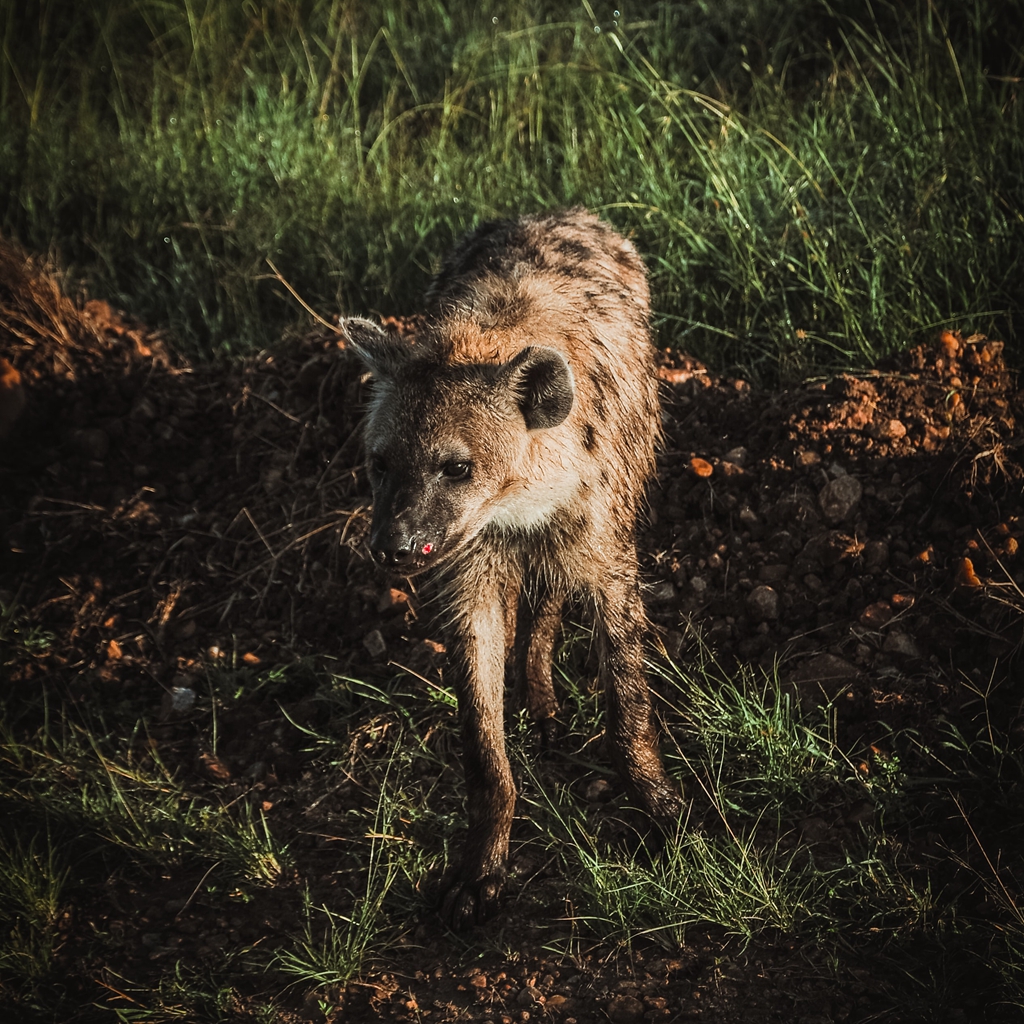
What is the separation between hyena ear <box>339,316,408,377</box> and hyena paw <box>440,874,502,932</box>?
1220 mm

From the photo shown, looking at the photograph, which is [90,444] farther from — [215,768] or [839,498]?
[839,498]

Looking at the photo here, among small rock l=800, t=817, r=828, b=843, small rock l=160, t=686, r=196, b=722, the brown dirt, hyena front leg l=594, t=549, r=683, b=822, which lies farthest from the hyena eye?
small rock l=160, t=686, r=196, b=722

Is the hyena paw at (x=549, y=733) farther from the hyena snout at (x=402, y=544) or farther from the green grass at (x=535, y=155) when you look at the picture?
the green grass at (x=535, y=155)

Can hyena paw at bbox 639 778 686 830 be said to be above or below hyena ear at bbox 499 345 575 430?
below

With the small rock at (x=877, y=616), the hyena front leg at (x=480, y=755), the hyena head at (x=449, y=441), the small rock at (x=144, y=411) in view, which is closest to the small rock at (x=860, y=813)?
the small rock at (x=877, y=616)

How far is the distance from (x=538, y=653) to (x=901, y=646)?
0.99 metres

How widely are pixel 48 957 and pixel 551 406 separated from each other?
1.72 metres

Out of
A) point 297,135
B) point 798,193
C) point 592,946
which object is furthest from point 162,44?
point 592,946

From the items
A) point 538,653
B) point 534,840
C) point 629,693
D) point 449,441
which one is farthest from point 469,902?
point 449,441

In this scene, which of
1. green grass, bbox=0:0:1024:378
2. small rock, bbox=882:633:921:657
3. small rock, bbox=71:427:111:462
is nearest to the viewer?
small rock, bbox=882:633:921:657

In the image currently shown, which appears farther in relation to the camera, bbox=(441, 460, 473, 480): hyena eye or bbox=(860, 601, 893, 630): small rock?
bbox=(860, 601, 893, 630): small rock

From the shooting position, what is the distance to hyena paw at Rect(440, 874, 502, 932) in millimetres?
2471

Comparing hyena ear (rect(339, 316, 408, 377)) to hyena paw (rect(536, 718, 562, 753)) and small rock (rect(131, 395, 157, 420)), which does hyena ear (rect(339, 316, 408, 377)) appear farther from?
small rock (rect(131, 395, 157, 420))

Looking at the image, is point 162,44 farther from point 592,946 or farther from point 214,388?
point 592,946
